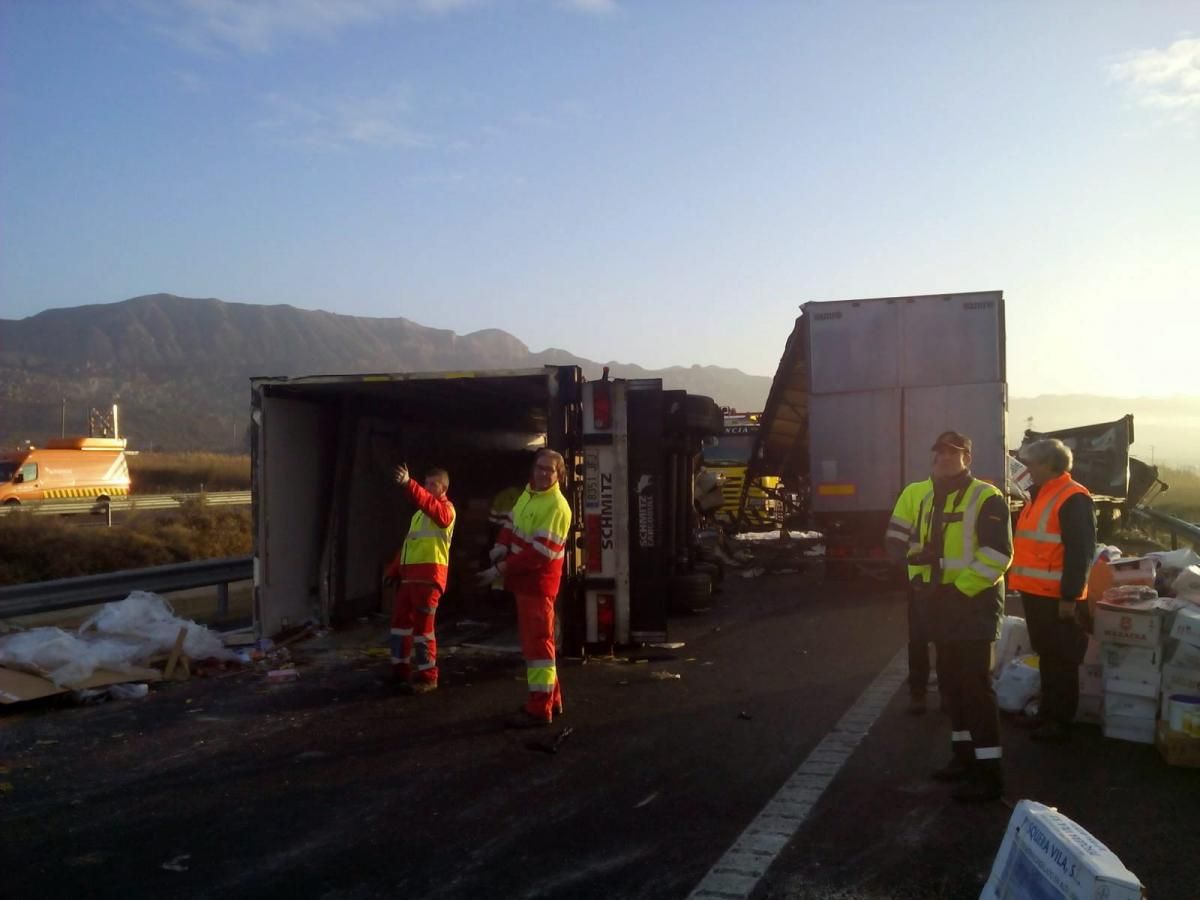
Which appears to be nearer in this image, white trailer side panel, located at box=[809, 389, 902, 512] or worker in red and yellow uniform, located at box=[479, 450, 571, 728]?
worker in red and yellow uniform, located at box=[479, 450, 571, 728]

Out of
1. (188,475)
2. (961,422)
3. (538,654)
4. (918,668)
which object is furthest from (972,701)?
(188,475)

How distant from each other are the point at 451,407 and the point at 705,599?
3.50 m

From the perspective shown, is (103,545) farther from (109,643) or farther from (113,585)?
(109,643)

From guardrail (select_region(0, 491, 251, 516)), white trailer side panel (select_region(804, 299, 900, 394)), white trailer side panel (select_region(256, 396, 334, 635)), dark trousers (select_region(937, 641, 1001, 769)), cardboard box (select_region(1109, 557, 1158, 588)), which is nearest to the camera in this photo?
dark trousers (select_region(937, 641, 1001, 769))

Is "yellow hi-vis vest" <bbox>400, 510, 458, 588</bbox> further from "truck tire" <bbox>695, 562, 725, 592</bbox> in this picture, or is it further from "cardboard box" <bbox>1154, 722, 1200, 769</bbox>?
"truck tire" <bbox>695, 562, 725, 592</bbox>

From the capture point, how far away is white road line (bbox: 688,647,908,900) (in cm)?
392

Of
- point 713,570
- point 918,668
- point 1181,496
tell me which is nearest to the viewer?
point 918,668

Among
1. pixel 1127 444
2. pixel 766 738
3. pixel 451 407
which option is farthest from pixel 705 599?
pixel 1127 444

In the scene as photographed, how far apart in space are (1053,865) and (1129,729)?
A: 3245mm

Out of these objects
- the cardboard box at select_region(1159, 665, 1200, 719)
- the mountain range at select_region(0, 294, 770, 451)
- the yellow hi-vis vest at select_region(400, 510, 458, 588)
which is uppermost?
the mountain range at select_region(0, 294, 770, 451)

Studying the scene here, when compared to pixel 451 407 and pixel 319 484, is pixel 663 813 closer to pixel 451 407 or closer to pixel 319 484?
pixel 319 484

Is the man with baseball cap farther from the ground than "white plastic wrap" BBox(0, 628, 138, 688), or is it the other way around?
the man with baseball cap

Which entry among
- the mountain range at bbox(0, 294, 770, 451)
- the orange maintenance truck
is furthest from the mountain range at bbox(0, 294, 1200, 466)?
the orange maintenance truck

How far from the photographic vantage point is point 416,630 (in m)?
7.44
